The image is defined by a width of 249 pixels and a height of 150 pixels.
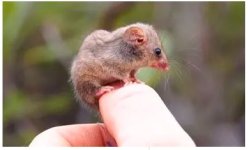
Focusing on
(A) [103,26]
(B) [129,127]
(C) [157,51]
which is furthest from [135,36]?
(A) [103,26]

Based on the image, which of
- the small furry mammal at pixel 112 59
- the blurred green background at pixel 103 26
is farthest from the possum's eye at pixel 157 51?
the blurred green background at pixel 103 26

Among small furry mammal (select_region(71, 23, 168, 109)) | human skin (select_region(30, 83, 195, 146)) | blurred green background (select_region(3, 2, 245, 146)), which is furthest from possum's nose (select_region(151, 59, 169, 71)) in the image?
blurred green background (select_region(3, 2, 245, 146))

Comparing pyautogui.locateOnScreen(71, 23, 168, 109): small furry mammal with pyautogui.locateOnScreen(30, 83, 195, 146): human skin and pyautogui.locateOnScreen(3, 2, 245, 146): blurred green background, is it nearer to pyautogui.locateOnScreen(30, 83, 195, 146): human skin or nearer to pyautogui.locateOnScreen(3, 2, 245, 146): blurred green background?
pyautogui.locateOnScreen(30, 83, 195, 146): human skin

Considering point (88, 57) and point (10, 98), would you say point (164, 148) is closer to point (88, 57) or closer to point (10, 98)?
point (88, 57)

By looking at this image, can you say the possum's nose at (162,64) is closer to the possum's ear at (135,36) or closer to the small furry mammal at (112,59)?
the small furry mammal at (112,59)

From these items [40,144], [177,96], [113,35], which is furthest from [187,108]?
[40,144]

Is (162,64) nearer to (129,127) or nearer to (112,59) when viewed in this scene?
(112,59)
